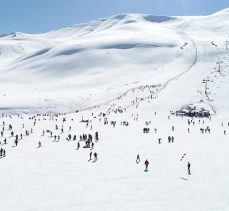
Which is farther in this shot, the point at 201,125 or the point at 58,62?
the point at 58,62

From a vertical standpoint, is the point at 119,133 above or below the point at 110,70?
below

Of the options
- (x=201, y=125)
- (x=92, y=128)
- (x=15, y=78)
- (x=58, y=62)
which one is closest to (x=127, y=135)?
(x=92, y=128)

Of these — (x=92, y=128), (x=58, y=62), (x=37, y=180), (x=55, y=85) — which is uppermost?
(x=58, y=62)

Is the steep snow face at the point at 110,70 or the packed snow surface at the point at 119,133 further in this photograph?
the steep snow face at the point at 110,70

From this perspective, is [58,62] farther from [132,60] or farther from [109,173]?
[109,173]

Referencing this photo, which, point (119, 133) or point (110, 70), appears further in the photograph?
point (110, 70)

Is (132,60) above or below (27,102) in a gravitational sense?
above
